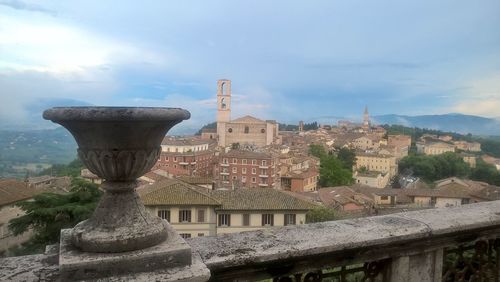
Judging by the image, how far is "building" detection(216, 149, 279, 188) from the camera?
55031 millimetres

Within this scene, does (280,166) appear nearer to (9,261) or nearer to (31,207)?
(31,207)

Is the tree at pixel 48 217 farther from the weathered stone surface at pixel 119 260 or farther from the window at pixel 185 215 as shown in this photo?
the weathered stone surface at pixel 119 260

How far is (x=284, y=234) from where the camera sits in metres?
2.27

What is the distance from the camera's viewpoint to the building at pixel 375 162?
283 feet

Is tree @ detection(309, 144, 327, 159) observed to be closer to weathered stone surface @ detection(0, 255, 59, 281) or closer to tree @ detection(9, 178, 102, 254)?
tree @ detection(9, 178, 102, 254)

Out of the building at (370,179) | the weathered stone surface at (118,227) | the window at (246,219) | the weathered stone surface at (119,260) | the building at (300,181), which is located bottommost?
the building at (370,179)

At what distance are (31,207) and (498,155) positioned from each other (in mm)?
147007

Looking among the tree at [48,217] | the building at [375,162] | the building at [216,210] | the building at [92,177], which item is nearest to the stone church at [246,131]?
the building at [375,162]

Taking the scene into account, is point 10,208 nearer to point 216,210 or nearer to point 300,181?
point 216,210

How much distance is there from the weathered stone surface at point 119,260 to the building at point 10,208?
2209cm

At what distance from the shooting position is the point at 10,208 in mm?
25656

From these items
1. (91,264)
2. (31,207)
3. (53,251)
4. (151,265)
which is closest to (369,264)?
(151,265)

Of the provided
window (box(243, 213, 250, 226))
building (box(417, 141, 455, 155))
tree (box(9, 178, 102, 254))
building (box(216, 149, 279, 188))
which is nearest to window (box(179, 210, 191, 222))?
window (box(243, 213, 250, 226))

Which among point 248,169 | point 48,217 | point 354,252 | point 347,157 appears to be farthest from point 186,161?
point 354,252
